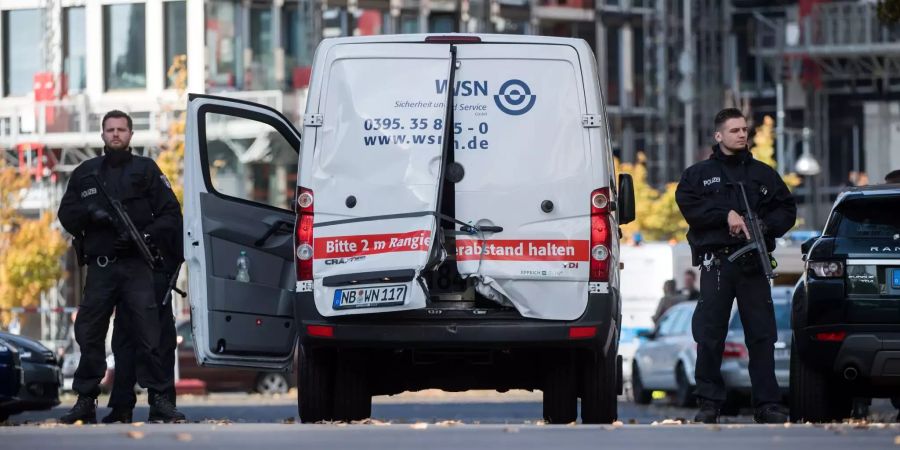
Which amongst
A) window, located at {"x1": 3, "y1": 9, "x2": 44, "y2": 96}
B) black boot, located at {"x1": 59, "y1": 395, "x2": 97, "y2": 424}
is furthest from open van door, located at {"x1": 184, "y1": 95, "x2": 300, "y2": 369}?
window, located at {"x1": 3, "y1": 9, "x2": 44, "y2": 96}

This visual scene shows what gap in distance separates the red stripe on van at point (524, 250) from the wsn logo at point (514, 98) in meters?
0.73

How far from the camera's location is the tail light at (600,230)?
41.5 feet

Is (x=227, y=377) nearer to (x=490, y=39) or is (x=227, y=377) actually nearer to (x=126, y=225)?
(x=126, y=225)

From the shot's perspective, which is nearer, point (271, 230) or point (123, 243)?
point (123, 243)

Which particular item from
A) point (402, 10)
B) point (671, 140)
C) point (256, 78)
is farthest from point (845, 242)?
point (671, 140)

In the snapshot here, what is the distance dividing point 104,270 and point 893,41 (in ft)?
165

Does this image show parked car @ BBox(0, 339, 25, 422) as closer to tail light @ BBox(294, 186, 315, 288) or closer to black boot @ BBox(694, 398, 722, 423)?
tail light @ BBox(294, 186, 315, 288)

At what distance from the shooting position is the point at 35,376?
64.0ft

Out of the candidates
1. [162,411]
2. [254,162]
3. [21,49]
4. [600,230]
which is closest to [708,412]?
[600,230]

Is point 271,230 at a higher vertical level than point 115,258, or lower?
higher

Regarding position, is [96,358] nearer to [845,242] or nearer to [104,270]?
[104,270]

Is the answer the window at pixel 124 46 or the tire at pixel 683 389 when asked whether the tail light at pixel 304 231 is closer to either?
the tire at pixel 683 389

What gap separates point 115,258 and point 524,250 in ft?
9.36

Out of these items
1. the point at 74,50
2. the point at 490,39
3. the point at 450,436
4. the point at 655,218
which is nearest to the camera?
the point at 450,436
